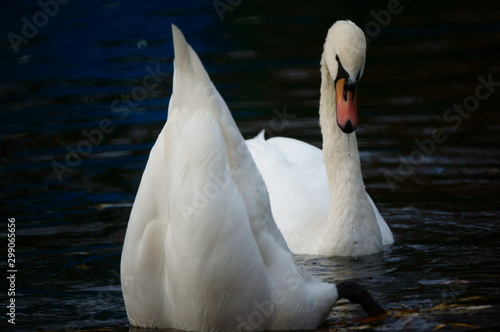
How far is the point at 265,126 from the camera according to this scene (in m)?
9.60

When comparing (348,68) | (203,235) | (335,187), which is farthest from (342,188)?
(203,235)

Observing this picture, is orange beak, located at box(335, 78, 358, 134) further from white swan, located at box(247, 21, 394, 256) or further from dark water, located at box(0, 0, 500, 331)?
dark water, located at box(0, 0, 500, 331)

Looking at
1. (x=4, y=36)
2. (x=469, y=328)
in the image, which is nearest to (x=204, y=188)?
(x=469, y=328)

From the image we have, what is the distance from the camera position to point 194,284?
4672 millimetres

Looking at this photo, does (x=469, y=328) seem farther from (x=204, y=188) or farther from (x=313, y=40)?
(x=313, y=40)

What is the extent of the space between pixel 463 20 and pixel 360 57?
676cm

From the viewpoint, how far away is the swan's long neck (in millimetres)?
6883

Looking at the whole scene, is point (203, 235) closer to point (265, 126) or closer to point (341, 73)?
point (341, 73)

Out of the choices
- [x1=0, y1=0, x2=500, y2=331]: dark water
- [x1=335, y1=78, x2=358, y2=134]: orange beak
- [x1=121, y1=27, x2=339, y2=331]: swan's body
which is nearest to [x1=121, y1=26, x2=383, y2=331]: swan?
[x1=121, y1=27, x2=339, y2=331]: swan's body

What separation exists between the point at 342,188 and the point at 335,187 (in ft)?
0.21

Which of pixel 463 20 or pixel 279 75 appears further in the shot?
pixel 463 20

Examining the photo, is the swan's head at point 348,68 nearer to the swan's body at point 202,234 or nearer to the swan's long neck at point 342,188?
the swan's long neck at point 342,188

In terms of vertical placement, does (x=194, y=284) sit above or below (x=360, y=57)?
below

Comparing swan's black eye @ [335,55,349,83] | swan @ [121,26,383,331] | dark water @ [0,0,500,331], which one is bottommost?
dark water @ [0,0,500,331]
